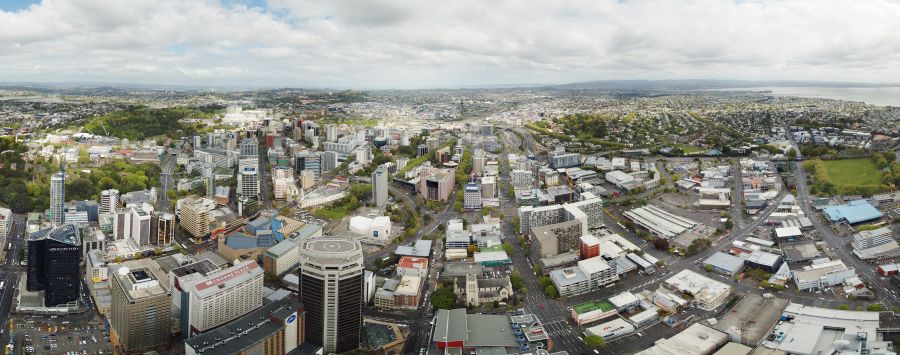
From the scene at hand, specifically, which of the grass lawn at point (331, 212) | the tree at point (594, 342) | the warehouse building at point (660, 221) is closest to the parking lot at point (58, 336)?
the grass lawn at point (331, 212)

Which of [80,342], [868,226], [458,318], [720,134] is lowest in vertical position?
[80,342]

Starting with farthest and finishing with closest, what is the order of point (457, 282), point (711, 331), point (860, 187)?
point (860, 187) → point (457, 282) → point (711, 331)

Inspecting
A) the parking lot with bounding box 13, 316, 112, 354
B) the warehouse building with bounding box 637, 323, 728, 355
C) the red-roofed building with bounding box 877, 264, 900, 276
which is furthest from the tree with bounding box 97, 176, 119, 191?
the red-roofed building with bounding box 877, 264, 900, 276

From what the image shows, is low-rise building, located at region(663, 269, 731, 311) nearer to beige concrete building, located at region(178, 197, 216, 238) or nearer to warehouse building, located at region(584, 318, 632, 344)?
warehouse building, located at region(584, 318, 632, 344)

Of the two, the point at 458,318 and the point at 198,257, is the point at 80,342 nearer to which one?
the point at 198,257

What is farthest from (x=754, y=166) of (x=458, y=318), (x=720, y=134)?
(x=458, y=318)

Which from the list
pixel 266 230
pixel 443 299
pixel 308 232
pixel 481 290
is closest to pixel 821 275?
pixel 481 290
